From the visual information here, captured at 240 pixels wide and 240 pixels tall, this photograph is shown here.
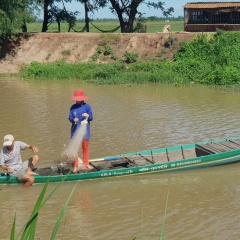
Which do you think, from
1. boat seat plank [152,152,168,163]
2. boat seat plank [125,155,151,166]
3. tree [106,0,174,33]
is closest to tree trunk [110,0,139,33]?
tree [106,0,174,33]

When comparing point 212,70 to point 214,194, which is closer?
point 214,194

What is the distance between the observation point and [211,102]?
21297 mm

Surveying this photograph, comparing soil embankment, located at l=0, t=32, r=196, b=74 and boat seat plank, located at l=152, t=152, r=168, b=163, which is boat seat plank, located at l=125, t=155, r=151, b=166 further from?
soil embankment, located at l=0, t=32, r=196, b=74

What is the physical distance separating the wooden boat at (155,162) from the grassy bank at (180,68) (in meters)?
14.5

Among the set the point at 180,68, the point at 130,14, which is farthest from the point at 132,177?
the point at 130,14

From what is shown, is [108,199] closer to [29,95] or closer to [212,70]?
[29,95]

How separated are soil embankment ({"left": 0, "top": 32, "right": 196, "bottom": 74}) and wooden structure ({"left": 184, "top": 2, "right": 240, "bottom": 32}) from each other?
4702 millimetres

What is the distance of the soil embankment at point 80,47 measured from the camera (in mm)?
33312

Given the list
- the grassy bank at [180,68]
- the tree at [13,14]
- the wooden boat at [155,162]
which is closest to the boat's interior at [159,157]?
the wooden boat at [155,162]

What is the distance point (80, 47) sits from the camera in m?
35.0

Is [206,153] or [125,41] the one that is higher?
[125,41]

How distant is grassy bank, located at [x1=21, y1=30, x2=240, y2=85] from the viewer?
27.7 metres

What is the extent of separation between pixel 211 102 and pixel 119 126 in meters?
5.74

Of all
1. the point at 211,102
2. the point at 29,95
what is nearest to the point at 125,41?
the point at 29,95
